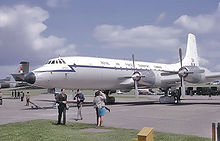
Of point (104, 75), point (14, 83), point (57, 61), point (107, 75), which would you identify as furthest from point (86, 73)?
point (14, 83)

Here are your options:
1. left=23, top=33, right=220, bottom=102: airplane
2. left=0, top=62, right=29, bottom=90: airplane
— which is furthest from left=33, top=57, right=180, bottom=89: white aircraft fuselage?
left=0, top=62, right=29, bottom=90: airplane

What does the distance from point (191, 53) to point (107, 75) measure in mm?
16297

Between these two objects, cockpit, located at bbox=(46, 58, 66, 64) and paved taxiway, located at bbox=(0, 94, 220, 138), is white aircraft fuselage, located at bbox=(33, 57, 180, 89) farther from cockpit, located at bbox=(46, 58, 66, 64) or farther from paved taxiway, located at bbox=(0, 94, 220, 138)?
paved taxiway, located at bbox=(0, 94, 220, 138)

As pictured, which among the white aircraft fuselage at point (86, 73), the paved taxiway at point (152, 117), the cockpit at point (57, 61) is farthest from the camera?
the cockpit at point (57, 61)

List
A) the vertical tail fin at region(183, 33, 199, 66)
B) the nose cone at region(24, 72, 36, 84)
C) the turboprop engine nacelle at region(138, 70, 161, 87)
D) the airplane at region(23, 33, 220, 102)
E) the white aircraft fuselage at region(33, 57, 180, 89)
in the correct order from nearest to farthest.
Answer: the nose cone at region(24, 72, 36, 84), the white aircraft fuselage at region(33, 57, 180, 89), the airplane at region(23, 33, 220, 102), the turboprop engine nacelle at region(138, 70, 161, 87), the vertical tail fin at region(183, 33, 199, 66)

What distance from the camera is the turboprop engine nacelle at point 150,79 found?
27094 millimetres

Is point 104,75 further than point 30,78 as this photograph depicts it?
Yes

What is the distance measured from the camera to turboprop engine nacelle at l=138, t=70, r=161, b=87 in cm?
2709

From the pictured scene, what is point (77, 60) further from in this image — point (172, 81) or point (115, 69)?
point (172, 81)

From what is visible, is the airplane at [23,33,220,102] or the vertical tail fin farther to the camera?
the vertical tail fin

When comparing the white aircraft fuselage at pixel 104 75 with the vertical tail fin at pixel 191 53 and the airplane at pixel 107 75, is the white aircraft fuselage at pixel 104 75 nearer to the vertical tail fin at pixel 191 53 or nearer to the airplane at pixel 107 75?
the airplane at pixel 107 75

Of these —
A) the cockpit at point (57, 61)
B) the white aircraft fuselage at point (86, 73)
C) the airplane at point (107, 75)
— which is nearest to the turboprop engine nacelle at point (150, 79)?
the airplane at point (107, 75)

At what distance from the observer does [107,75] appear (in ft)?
87.1

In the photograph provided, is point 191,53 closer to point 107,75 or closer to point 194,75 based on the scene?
point 194,75
